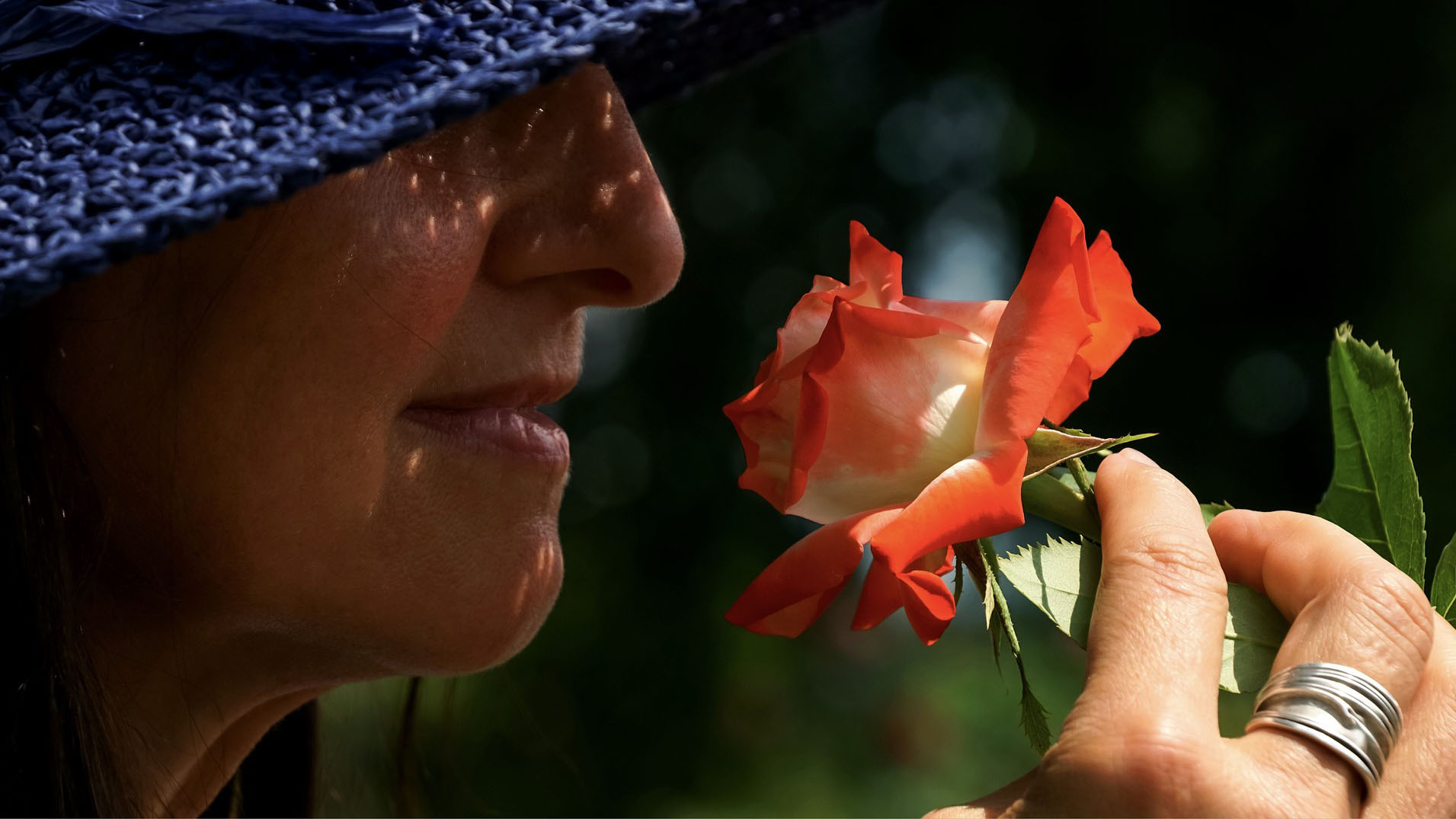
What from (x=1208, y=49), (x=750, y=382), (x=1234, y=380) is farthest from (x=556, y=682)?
(x=1208, y=49)

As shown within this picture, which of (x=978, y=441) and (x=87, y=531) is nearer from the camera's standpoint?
(x=978, y=441)

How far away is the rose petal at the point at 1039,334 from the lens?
0.69m

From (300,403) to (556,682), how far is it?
246 cm

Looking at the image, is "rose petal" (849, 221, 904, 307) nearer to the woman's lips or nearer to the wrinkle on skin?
the wrinkle on skin

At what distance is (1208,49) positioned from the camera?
282 cm

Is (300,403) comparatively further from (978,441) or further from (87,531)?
(978,441)

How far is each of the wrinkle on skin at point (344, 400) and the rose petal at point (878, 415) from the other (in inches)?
12.0

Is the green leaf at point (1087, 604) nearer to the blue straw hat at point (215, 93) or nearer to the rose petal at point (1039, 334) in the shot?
the rose petal at point (1039, 334)

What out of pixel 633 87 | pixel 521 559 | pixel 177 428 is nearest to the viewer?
pixel 177 428

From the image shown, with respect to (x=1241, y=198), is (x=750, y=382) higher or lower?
lower

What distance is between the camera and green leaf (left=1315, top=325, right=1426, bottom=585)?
77cm

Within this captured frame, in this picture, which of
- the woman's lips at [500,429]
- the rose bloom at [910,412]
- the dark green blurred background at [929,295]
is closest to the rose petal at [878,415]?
the rose bloom at [910,412]

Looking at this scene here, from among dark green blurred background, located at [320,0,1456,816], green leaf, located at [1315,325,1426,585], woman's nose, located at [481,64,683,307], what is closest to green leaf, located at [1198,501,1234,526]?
green leaf, located at [1315,325,1426,585]

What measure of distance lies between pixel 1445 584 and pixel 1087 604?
0.26m
